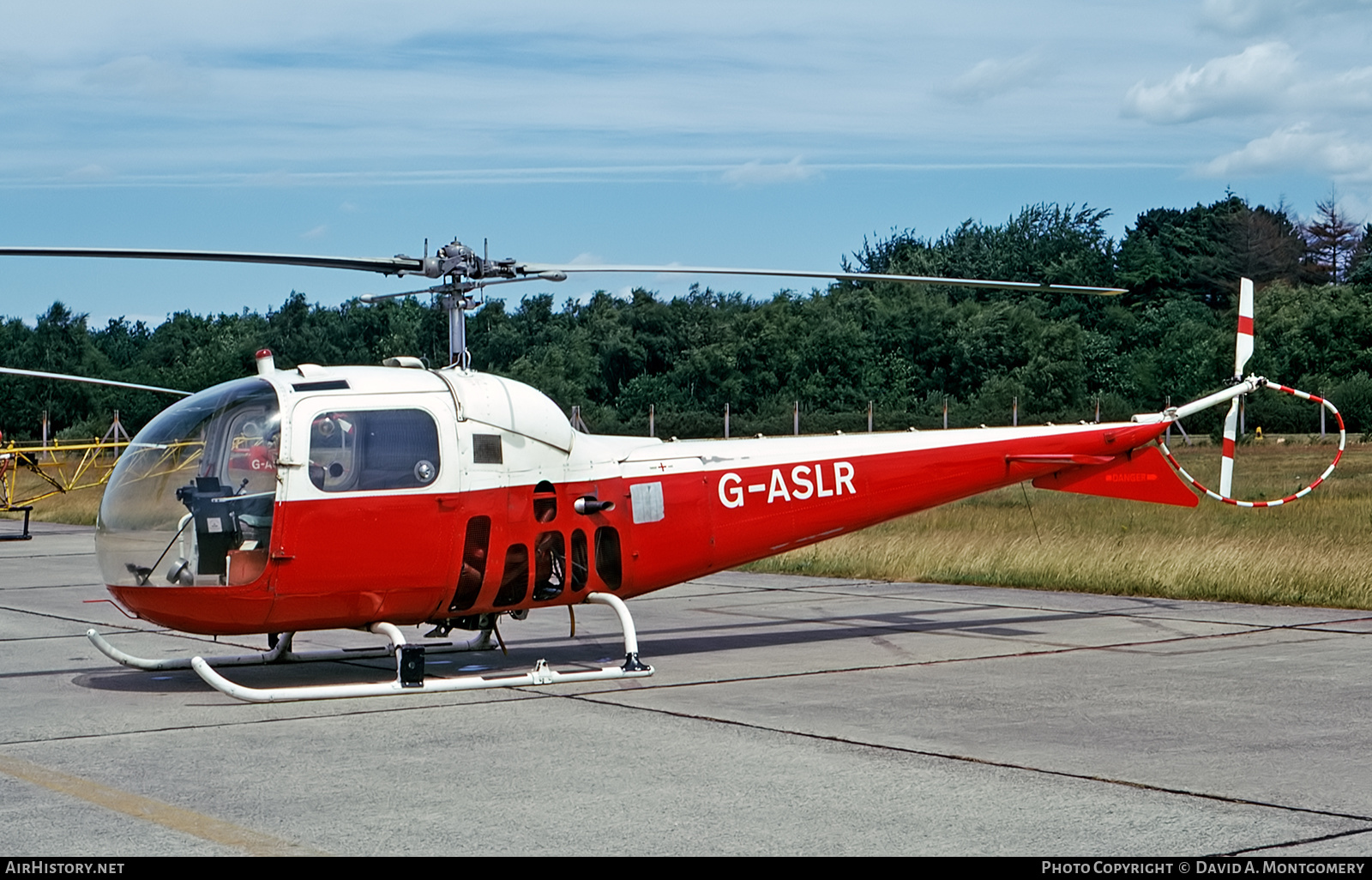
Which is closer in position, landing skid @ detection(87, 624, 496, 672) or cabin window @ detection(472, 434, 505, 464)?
cabin window @ detection(472, 434, 505, 464)

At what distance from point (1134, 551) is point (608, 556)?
28.5 feet

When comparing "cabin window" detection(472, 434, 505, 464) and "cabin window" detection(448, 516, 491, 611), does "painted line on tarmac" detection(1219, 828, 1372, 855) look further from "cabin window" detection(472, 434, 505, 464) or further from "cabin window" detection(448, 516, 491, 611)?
"cabin window" detection(472, 434, 505, 464)

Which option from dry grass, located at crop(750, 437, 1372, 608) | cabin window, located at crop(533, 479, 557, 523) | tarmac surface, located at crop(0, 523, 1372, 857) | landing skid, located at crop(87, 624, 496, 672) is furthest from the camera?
dry grass, located at crop(750, 437, 1372, 608)

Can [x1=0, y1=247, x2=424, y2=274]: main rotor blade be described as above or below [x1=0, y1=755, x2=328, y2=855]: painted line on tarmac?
above

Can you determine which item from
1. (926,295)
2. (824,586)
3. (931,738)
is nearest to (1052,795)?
(931,738)

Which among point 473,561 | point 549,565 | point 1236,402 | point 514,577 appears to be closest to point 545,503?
point 549,565

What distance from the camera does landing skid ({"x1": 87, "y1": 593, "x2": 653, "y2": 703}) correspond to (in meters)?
9.27

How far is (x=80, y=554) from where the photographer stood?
903 inches

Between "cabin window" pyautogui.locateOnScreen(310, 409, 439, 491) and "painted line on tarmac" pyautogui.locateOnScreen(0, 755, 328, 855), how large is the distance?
2.61m

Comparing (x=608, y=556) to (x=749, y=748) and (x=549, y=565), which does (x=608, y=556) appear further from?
(x=749, y=748)

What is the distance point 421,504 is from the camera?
9.64 metres

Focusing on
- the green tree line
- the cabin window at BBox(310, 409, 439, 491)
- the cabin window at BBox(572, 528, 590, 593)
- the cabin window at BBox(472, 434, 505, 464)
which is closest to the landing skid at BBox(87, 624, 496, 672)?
the cabin window at BBox(572, 528, 590, 593)

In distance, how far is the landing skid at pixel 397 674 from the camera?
9.27m
